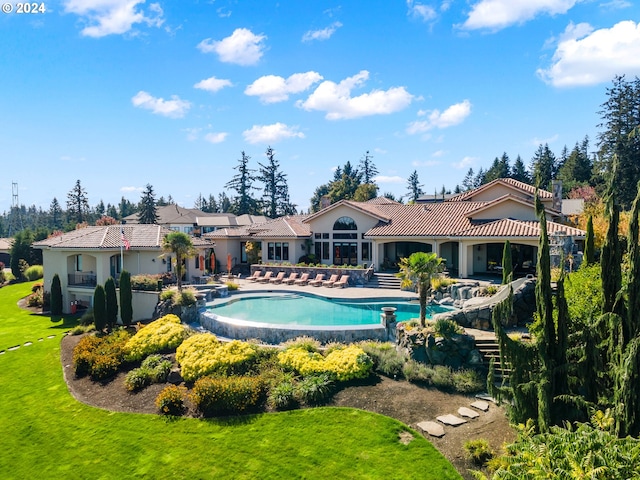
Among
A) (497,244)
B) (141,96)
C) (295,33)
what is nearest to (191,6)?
(295,33)

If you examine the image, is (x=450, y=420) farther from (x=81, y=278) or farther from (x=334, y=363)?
(x=81, y=278)

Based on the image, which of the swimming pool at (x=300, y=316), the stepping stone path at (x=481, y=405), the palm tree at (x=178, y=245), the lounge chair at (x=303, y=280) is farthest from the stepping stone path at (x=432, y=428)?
the lounge chair at (x=303, y=280)

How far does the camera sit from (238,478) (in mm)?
10336

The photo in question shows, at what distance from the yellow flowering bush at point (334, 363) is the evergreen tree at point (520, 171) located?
3497 inches

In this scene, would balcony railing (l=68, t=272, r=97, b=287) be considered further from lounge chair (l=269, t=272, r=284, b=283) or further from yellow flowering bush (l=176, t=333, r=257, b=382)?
yellow flowering bush (l=176, t=333, r=257, b=382)

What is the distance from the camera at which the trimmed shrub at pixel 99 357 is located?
16.8 m

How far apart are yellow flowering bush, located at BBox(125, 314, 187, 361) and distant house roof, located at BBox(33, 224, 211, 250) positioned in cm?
1108

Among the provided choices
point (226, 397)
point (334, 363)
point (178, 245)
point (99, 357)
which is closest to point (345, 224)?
point (178, 245)

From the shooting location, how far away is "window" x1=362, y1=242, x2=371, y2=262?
36.5 metres

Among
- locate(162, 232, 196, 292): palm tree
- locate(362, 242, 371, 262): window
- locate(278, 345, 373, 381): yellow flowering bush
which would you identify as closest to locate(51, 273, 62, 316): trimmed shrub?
locate(162, 232, 196, 292): palm tree

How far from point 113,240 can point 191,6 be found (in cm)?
1814

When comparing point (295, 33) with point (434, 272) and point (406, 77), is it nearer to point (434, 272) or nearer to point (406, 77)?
point (406, 77)

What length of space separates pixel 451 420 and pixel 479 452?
1777 mm

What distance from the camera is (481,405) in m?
12.6
